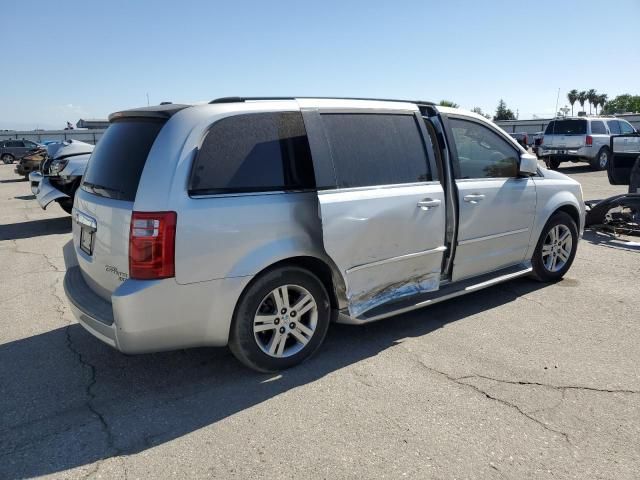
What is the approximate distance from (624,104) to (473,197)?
10493cm

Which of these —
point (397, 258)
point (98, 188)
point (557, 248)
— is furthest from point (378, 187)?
point (557, 248)

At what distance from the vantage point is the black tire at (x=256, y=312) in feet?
11.3

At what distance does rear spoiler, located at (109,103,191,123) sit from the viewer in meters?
3.36

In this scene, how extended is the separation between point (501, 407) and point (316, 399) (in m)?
1.17

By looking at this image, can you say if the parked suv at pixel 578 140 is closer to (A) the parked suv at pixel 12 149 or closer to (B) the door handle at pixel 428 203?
(B) the door handle at pixel 428 203

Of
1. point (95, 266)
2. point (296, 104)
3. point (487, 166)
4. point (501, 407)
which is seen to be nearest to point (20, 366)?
point (95, 266)

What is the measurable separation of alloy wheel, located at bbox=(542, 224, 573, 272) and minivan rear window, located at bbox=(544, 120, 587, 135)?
1505 cm

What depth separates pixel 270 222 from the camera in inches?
135

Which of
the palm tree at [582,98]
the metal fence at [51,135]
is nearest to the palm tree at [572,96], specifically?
the palm tree at [582,98]

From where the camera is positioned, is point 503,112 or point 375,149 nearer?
point 375,149

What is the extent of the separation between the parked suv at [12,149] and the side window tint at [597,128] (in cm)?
3371

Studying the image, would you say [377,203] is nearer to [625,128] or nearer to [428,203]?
[428,203]

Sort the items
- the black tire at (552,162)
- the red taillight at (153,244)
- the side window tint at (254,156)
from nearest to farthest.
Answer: the red taillight at (153,244), the side window tint at (254,156), the black tire at (552,162)

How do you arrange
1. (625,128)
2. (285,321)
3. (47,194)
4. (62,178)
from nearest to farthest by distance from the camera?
(285,321) < (47,194) < (62,178) < (625,128)
